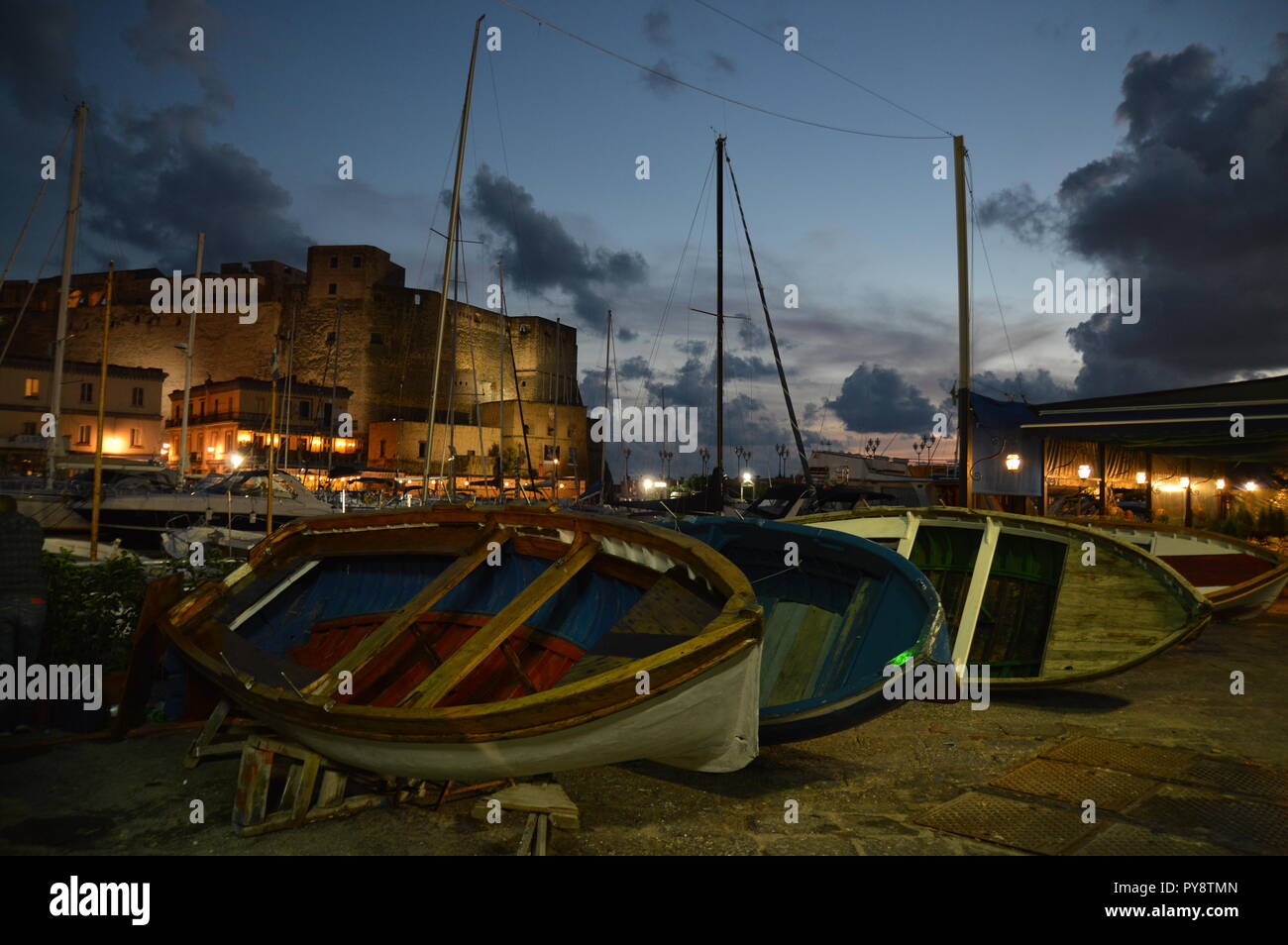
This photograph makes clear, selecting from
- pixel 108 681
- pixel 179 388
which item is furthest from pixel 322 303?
pixel 108 681

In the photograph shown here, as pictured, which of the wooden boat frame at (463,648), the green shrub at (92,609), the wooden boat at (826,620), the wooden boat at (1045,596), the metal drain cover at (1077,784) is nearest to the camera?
the wooden boat frame at (463,648)

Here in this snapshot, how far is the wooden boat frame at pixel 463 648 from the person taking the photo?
316 centimetres

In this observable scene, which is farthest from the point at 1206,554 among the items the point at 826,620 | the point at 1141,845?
the point at 1141,845

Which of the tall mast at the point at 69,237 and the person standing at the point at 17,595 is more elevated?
the tall mast at the point at 69,237

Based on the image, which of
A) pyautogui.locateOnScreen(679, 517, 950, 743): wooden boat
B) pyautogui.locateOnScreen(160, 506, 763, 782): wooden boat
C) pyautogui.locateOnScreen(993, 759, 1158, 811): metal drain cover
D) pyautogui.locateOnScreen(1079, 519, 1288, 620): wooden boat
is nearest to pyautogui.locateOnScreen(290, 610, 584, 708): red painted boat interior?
pyautogui.locateOnScreen(160, 506, 763, 782): wooden boat

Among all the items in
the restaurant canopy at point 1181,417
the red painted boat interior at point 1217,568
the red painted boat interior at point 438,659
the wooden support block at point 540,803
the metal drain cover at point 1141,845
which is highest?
the restaurant canopy at point 1181,417

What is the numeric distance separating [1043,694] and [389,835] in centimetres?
666

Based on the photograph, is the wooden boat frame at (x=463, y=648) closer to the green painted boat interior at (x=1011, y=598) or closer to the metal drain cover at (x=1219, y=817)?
the metal drain cover at (x=1219, y=817)

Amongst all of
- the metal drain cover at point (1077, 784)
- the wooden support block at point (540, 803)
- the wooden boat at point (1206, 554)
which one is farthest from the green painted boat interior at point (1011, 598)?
the wooden support block at point (540, 803)

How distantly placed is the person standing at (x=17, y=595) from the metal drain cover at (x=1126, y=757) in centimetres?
804

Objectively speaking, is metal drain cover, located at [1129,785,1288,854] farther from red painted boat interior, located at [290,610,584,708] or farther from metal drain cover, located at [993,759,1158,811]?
red painted boat interior, located at [290,610,584,708]

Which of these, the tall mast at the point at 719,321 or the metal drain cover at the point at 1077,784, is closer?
the metal drain cover at the point at 1077,784

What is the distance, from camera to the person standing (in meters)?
5.62
